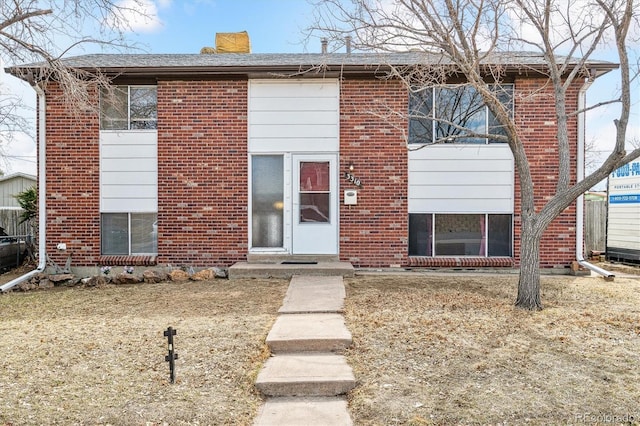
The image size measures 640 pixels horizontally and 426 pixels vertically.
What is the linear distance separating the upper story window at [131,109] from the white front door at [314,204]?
3051 millimetres

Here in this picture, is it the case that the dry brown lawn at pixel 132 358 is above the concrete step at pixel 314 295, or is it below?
below

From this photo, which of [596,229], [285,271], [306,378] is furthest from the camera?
[596,229]

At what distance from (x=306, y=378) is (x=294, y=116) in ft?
20.6

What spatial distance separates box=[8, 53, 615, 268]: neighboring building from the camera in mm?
9250

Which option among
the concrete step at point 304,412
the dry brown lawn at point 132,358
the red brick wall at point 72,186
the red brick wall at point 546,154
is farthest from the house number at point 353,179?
the concrete step at point 304,412

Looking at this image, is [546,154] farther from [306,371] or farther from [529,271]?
[306,371]

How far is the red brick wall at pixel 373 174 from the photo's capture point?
9.25m

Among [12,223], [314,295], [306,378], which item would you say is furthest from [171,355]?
[12,223]

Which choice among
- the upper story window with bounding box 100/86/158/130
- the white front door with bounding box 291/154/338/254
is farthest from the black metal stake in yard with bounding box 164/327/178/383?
the upper story window with bounding box 100/86/158/130

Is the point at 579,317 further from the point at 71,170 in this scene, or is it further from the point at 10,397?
the point at 71,170

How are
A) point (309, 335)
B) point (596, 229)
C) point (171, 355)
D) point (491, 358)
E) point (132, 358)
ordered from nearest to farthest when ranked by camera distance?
point (171, 355)
point (491, 358)
point (132, 358)
point (309, 335)
point (596, 229)

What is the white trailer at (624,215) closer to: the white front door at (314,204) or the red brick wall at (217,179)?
the red brick wall at (217,179)

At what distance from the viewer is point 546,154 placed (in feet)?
30.0

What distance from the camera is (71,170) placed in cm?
938
